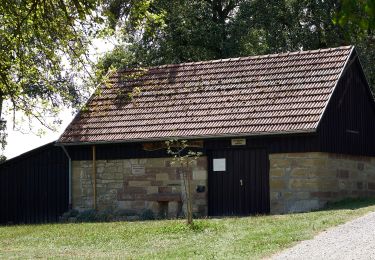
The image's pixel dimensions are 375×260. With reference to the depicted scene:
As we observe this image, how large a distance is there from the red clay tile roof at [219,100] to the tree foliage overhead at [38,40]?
5766 millimetres

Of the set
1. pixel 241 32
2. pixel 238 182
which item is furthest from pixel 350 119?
pixel 241 32

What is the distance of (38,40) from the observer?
1741 cm

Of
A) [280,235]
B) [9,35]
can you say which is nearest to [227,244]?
[280,235]

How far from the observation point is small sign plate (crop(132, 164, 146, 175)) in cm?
2658

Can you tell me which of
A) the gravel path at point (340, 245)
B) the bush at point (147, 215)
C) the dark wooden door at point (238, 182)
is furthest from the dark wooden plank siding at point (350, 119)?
the gravel path at point (340, 245)

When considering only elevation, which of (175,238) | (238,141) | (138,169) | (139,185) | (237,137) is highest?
(237,137)

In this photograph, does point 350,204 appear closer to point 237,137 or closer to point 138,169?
point 237,137

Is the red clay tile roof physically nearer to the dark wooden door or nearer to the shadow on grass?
the dark wooden door

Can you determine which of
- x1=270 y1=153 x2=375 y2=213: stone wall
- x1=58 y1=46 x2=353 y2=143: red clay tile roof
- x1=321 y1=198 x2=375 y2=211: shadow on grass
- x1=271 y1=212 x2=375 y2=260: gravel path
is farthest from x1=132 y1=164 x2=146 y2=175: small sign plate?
x1=271 y1=212 x2=375 y2=260: gravel path

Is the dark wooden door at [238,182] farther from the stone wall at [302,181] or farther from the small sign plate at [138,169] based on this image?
the small sign plate at [138,169]

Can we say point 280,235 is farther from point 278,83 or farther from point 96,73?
point 278,83

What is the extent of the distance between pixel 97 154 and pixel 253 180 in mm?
5512

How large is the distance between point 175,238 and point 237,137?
7809 mm

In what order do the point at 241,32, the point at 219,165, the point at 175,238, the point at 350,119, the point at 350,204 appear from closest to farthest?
the point at 175,238
the point at 350,204
the point at 219,165
the point at 350,119
the point at 241,32
